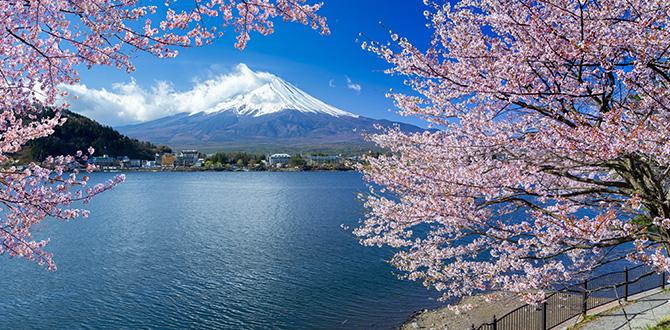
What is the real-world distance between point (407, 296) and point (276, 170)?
3374 inches

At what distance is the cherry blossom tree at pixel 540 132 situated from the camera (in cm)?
268

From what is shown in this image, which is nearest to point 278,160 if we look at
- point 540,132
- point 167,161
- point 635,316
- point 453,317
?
point 167,161

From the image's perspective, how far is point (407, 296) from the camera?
522 inches

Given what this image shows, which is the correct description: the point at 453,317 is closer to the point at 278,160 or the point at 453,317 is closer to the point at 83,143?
the point at 83,143

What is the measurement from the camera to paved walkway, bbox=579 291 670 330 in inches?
280

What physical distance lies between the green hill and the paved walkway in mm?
A: 43850

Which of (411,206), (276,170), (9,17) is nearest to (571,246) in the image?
(411,206)

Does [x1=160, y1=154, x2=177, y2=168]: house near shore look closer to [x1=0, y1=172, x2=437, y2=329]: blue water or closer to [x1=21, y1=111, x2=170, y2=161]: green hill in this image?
[x1=21, y1=111, x2=170, y2=161]: green hill

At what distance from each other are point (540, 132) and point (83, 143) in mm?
77641

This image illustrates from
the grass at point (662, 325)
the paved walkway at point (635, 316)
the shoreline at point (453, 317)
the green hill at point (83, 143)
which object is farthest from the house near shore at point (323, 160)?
the grass at point (662, 325)

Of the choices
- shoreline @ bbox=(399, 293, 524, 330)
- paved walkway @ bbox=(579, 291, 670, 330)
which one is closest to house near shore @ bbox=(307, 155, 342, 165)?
shoreline @ bbox=(399, 293, 524, 330)

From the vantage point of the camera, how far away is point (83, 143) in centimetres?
6938

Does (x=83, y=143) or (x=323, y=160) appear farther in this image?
(x=323, y=160)

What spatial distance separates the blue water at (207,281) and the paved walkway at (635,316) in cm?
489
